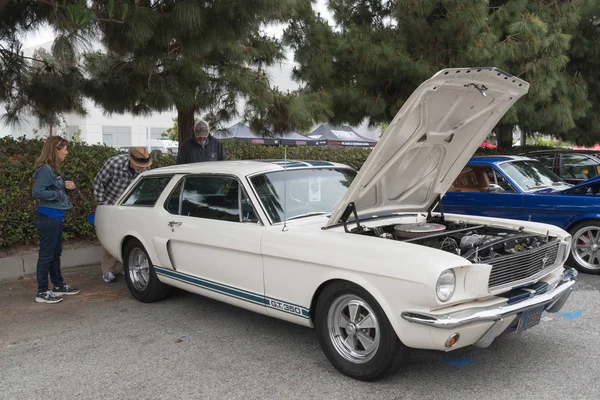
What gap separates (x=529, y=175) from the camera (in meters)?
7.92

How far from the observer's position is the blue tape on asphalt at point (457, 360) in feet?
12.9

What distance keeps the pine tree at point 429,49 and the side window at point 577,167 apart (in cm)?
102

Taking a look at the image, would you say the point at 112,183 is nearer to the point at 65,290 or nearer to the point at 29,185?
the point at 29,185

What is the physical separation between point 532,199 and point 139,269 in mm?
5108

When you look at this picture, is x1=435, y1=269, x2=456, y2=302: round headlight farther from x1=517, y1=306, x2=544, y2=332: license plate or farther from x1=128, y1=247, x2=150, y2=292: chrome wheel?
x1=128, y1=247, x2=150, y2=292: chrome wheel

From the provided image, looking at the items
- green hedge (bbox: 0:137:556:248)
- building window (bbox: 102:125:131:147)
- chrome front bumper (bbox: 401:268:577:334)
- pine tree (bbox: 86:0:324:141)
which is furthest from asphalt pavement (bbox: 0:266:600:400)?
building window (bbox: 102:125:131:147)

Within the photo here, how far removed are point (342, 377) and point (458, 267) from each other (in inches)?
44.4

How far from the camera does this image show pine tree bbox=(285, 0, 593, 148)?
10.5 meters

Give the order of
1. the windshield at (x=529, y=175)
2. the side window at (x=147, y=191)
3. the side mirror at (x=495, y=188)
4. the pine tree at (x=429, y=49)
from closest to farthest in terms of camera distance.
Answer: the side window at (x=147, y=191), the side mirror at (x=495, y=188), the windshield at (x=529, y=175), the pine tree at (x=429, y=49)

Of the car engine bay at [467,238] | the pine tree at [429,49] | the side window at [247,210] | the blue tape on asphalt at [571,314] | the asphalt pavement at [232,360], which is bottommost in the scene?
the asphalt pavement at [232,360]

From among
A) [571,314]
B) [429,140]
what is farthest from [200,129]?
[571,314]

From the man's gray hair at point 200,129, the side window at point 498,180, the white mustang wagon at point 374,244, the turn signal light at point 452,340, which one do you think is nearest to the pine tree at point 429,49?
the side window at point 498,180

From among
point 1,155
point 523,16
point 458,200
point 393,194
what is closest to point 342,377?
point 393,194

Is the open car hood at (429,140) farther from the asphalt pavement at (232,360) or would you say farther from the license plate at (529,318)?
the license plate at (529,318)
